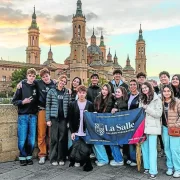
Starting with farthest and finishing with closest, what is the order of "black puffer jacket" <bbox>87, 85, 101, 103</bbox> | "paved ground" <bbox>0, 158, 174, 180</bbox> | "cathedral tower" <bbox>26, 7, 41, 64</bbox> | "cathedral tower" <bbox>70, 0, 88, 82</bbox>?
"cathedral tower" <bbox>26, 7, 41, 64</bbox> < "cathedral tower" <bbox>70, 0, 88, 82</bbox> < "black puffer jacket" <bbox>87, 85, 101, 103</bbox> < "paved ground" <bbox>0, 158, 174, 180</bbox>

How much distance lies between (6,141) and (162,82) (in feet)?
12.9

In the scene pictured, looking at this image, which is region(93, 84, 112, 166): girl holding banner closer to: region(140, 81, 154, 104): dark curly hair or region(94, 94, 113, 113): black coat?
region(94, 94, 113, 113): black coat

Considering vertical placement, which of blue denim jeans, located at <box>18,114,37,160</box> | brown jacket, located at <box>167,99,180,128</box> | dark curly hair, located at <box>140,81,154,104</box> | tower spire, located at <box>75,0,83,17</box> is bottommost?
blue denim jeans, located at <box>18,114,37,160</box>

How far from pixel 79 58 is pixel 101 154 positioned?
80.2m

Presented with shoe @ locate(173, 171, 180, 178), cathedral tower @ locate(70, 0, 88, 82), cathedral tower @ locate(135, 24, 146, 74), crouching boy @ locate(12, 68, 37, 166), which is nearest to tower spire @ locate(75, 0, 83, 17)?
cathedral tower @ locate(70, 0, 88, 82)

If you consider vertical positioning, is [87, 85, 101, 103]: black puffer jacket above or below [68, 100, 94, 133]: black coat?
above

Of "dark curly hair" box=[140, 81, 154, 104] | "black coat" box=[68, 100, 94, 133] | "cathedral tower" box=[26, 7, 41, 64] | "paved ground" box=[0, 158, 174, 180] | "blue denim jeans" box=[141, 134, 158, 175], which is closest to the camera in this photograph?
"paved ground" box=[0, 158, 174, 180]

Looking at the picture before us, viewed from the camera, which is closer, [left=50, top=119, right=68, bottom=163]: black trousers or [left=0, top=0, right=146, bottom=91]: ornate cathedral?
[left=50, top=119, right=68, bottom=163]: black trousers

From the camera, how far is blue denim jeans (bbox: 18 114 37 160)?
6.11m

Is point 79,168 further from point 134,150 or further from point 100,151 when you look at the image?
point 134,150

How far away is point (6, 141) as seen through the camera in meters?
6.40

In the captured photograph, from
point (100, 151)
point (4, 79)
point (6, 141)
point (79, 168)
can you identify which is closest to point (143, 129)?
point (100, 151)

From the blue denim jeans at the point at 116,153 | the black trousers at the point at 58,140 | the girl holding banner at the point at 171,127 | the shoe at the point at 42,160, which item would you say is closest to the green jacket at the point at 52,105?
the black trousers at the point at 58,140

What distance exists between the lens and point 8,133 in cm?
643
